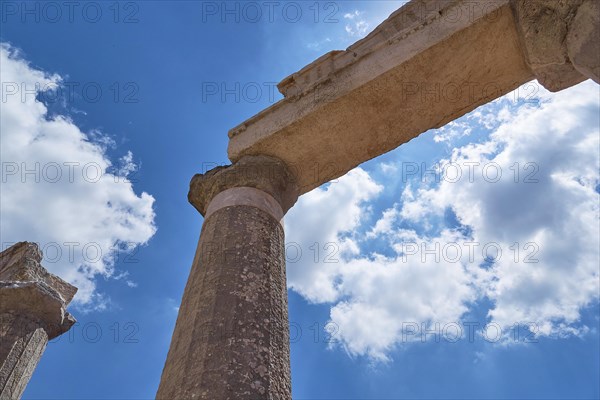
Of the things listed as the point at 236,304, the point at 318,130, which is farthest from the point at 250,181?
the point at 236,304

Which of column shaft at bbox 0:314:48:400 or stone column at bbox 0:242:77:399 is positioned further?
stone column at bbox 0:242:77:399

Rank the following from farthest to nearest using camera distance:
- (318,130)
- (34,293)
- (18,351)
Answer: (34,293) < (18,351) < (318,130)

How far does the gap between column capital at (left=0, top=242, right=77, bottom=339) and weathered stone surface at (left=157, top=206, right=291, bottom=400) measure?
3.04 meters

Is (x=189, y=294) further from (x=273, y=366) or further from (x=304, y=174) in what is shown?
(x=304, y=174)

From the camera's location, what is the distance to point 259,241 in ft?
15.0

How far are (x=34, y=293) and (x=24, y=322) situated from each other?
379mm

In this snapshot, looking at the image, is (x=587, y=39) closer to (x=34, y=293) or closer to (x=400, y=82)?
(x=400, y=82)

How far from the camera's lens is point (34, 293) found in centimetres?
643

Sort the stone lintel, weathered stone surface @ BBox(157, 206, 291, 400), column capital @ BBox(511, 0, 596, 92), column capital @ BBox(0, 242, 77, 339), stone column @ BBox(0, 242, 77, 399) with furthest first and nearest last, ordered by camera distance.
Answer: column capital @ BBox(0, 242, 77, 339) < stone column @ BBox(0, 242, 77, 399) < the stone lintel < column capital @ BBox(511, 0, 596, 92) < weathered stone surface @ BBox(157, 206, 291, 400)

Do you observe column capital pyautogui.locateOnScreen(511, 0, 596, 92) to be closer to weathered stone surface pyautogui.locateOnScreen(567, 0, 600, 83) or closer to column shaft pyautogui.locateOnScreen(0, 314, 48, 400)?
weathered stone surface pyautogui.locateOnScreen(567, 0, 600, 83)

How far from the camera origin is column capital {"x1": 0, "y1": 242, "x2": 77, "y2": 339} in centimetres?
633

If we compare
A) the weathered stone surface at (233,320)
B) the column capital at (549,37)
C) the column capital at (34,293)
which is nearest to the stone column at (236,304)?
the weathered stone surface at (233,320)

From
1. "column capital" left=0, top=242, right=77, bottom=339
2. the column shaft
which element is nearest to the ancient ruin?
"column capital" left=0, top=242, right=77, bottom=339

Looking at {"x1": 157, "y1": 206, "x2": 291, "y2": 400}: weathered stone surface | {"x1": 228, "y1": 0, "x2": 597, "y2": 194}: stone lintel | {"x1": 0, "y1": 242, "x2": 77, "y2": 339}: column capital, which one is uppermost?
{"x1": 228, "y1": 0, "x2": 597, "y2": 194}: stone lintel
